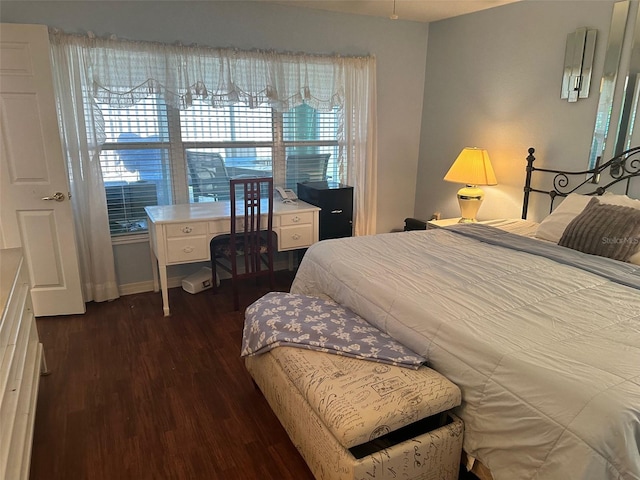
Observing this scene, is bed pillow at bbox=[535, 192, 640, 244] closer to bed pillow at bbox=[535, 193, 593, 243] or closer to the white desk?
bed pillow at bbox=[535, 193, 593, 243]

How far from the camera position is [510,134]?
3703mm

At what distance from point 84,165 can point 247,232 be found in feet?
4.33

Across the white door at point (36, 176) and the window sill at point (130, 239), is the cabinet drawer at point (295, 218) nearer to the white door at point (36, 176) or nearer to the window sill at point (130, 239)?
the window sill at point (130, 239)

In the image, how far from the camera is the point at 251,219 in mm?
3426

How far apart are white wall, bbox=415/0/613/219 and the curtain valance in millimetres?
878

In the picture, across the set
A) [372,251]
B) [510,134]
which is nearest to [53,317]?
[372,251]

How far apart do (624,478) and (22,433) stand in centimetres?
196

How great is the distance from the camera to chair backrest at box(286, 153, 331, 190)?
4.25 m

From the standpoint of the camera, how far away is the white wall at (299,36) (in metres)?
3.20

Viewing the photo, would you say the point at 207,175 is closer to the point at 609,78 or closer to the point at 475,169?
the point at 475,169

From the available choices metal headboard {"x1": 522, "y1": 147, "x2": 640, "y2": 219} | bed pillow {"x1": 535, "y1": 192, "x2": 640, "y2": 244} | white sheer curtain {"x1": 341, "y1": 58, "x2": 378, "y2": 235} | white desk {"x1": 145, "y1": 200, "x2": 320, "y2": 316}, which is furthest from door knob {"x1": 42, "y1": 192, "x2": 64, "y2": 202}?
metal headboard {"x1": 522, "y1": 147, "x2": 640, "y2": 219}

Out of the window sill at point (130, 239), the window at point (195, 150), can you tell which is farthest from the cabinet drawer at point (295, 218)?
the window sill at point (130, 239)

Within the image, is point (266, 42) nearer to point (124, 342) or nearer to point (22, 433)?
point (124, 342)

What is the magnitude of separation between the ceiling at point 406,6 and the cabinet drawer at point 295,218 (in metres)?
1.77
